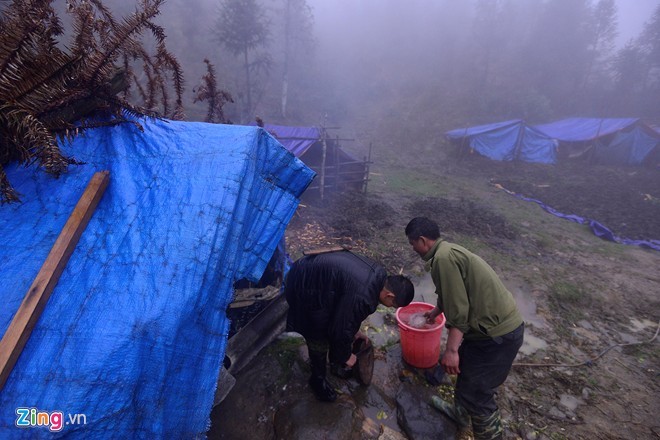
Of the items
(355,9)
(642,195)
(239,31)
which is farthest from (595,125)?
(355,9)

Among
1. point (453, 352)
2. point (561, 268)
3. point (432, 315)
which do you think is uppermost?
point (453, 352)

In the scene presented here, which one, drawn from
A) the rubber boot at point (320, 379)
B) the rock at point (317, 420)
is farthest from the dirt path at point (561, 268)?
the rubber boot at point (320, 379)

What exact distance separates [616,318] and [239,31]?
23.2 m

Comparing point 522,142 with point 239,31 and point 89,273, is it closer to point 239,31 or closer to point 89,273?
point 239,31

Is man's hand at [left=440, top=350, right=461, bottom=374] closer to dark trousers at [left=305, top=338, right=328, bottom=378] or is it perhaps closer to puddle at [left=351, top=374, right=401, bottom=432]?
puddle at [left=351, top=374, right=401, bottom=432]

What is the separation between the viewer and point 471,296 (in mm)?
2713

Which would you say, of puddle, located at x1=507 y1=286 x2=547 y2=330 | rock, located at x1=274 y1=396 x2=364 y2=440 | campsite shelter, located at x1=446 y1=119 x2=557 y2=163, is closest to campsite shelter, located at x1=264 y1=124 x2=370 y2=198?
puddle, located at x1=507 y1=286 x2=547 y2=330

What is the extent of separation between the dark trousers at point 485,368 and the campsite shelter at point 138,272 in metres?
2.15

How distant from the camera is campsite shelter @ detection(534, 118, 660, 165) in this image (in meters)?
17.4

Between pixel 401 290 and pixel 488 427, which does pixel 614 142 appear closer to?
pixel 488 427

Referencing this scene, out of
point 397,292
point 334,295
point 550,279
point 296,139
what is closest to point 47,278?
point 334,295

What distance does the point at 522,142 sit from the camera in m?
18.3

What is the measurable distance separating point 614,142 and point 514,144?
5.72m

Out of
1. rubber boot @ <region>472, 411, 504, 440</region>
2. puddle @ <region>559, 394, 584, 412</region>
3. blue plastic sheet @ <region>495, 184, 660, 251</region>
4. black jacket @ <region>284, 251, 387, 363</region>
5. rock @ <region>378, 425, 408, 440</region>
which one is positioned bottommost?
blue plastic sheet @ <region>495, 184, 660, 251</region>
